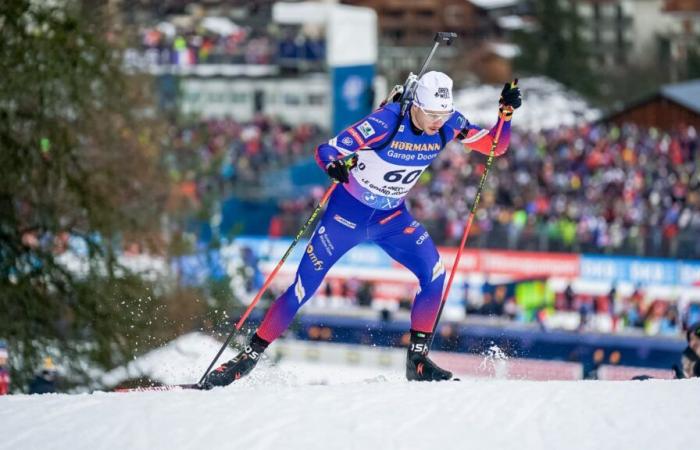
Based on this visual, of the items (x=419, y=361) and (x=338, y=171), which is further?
(x=419, y=361)

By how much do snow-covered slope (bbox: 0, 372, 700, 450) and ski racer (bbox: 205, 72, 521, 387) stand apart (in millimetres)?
1040

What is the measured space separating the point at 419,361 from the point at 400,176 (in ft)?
4.44

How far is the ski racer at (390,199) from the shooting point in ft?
27.3

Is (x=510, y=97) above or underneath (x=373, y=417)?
above

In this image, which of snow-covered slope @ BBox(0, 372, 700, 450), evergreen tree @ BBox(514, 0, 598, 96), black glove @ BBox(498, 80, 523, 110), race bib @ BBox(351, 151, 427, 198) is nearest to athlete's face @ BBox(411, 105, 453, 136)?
race bib @ BBox(351, 151, 427, 198)

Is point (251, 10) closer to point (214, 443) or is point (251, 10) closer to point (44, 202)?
point (44, 202)

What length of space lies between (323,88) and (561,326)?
1088 inches

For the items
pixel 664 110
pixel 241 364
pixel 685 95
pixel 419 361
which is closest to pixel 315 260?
pixel 241 364

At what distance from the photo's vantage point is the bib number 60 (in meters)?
8.52

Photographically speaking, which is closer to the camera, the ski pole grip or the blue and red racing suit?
the blue and red racing suit

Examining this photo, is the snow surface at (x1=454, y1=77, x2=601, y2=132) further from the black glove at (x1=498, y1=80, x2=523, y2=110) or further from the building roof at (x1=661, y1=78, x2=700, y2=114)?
the black glove at (x1=498, y1=80, x2=523, y2=110)

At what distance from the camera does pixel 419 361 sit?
29.3ft

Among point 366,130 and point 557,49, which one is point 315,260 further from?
point 557,49

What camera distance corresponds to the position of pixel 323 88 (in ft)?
160
